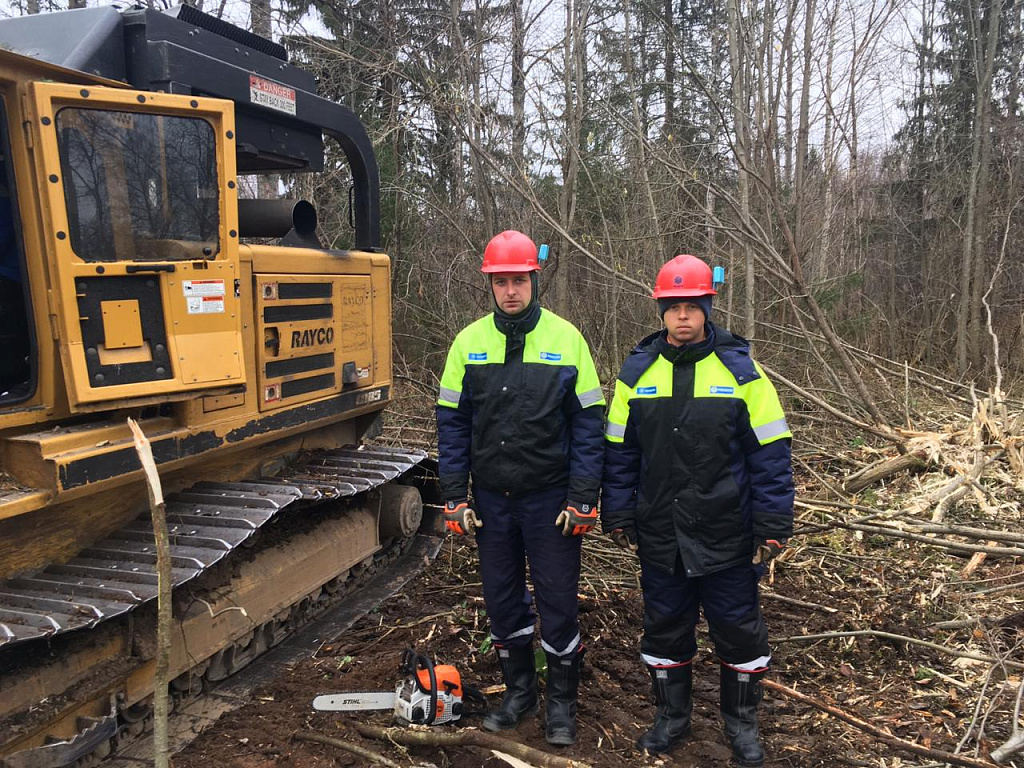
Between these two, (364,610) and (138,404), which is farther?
(364,610)

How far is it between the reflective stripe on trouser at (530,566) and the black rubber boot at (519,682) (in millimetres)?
65

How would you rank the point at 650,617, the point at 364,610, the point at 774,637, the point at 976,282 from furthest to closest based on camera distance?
the point at 976,282 → the point at 364,610 → the point at 774,637 → the point at 650,617

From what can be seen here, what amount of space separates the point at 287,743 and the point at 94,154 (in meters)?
2.62

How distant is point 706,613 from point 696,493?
57 cm

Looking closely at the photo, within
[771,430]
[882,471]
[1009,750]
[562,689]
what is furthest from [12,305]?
[882,471]

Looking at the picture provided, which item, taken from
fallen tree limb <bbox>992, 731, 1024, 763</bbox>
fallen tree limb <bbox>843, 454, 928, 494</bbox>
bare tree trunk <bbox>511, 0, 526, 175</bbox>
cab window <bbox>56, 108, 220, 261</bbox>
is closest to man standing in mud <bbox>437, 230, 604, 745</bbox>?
cab window <bbox>56, 108, 220, 261</bbox>

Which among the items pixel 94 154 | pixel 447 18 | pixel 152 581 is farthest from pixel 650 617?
pixel 447 18

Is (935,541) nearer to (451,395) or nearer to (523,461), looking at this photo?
(523,461)

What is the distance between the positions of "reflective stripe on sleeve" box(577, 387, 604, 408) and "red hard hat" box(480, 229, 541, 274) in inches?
23.6

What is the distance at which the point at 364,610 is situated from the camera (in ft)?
16.5

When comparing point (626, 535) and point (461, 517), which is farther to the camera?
point (461, 517)

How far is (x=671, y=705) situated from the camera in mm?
3445

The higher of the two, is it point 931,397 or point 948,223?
point 948,223

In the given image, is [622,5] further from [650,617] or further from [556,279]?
[650,617]
